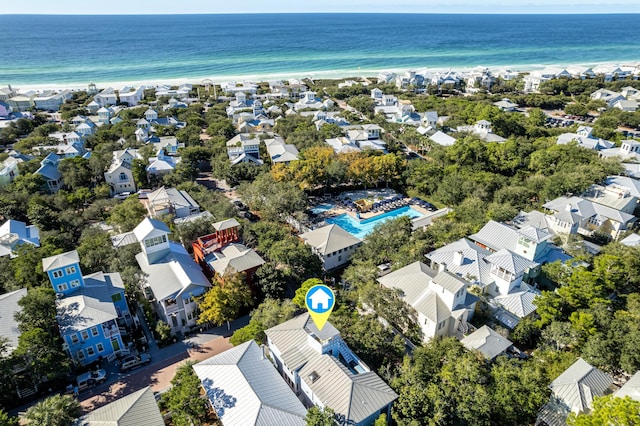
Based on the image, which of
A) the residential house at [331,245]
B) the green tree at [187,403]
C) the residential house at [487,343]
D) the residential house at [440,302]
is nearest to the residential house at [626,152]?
the residential house at [331,245]

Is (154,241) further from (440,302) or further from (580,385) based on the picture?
(580,385)

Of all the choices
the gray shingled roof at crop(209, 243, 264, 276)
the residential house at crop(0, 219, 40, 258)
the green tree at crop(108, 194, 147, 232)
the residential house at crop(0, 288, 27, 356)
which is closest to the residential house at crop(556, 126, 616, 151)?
the gray shingled roof at crop(209, 243, 264, 276)

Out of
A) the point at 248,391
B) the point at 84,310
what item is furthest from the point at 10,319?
the point at 248,391

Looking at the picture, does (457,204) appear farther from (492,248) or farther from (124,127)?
(124,127)

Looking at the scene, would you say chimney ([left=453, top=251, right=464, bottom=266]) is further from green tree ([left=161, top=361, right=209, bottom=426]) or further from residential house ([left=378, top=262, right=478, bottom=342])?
green tree ([left=161, top=361, right=209, bottom=426])

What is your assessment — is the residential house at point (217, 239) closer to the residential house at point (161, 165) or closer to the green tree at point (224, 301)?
the green tree at point (224, 301)
